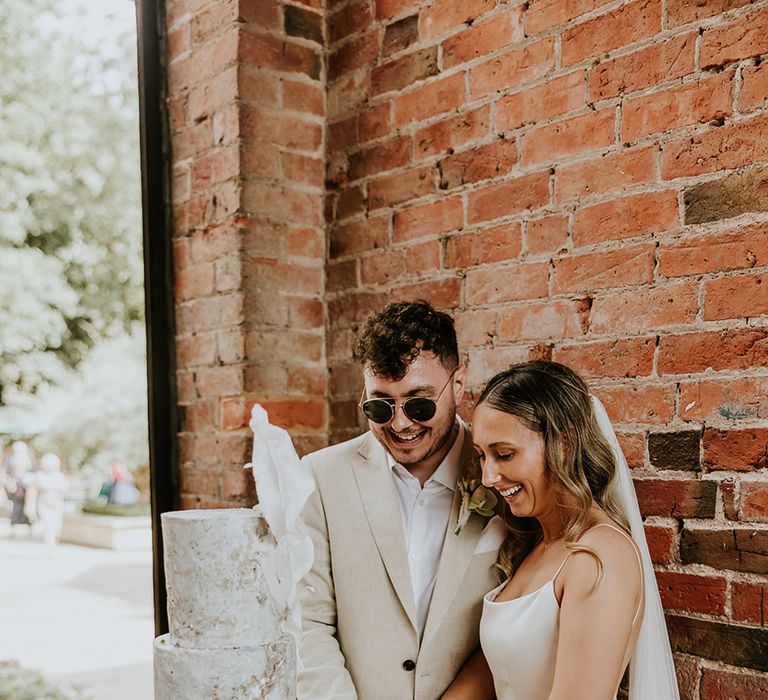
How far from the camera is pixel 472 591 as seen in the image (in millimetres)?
1964

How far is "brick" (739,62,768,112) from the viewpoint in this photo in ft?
5.52

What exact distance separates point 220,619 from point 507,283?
4.57ft

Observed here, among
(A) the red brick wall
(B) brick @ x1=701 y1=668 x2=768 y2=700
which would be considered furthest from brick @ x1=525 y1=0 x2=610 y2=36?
(B) brick @ x1=701 y1=668 x2=768 y2=700

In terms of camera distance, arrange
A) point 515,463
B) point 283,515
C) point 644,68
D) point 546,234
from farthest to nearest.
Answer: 1. point 546,234
2. point 644,68
3. point 515,463
4. point 283,515

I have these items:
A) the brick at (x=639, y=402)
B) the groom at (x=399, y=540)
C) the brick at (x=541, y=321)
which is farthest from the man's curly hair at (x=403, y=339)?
the brick at (x=639, y=402)

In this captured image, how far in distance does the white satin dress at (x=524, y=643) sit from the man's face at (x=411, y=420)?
1.37 ft

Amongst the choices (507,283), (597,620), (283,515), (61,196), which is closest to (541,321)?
(507,283)

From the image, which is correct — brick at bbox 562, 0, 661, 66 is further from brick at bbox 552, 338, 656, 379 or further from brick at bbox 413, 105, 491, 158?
brick at bbox 552, 338, 656, 379

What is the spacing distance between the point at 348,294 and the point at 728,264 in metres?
1.24

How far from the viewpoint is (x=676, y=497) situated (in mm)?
1819

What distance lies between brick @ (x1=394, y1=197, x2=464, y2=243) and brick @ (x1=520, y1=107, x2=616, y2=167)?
26cm

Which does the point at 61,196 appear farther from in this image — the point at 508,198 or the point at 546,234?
the point at 546,234

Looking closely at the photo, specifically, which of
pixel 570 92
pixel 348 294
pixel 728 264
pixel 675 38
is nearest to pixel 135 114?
pixel 348 294

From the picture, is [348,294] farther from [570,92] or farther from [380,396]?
[570,92]
